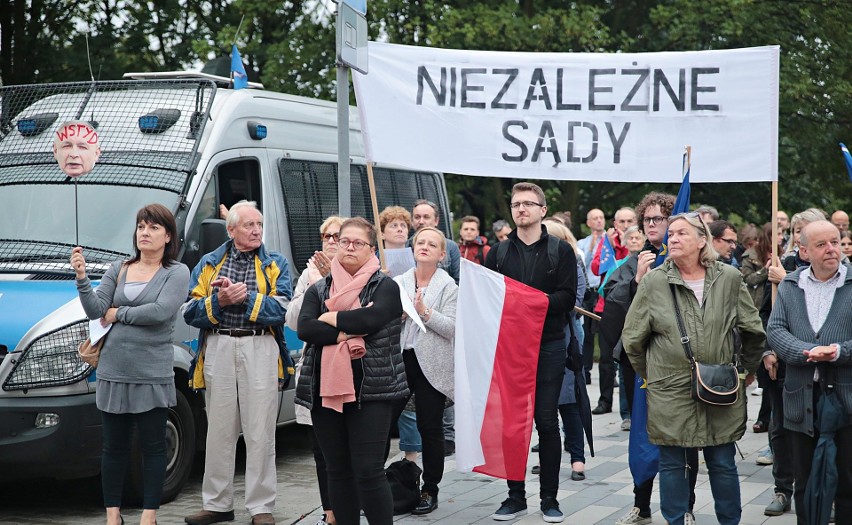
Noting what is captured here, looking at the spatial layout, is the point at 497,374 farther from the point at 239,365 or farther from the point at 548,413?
the point at 239,365

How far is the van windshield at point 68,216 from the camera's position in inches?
291

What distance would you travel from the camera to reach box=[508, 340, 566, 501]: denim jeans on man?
271 inches

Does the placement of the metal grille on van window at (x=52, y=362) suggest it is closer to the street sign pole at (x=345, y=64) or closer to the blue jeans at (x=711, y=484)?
the street sign pole at (x=345, y=64)

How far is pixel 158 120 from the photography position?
26.2 ft

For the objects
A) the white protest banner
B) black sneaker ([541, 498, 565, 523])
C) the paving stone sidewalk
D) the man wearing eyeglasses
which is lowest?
the paving stone sidewalk

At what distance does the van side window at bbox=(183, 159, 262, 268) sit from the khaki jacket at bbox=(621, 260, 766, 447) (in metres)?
3.08

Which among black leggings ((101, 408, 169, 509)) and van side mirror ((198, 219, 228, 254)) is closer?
black leggings ((101, 408, 169, 509))

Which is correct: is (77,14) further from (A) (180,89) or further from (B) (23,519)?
(B) (23,519)

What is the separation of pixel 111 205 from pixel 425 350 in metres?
2.48

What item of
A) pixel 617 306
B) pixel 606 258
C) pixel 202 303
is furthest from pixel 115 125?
pixel 606 258

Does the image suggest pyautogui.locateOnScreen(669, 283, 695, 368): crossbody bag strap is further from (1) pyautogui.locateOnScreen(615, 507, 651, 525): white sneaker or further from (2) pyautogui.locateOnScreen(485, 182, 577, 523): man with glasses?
(1) pyautogui.locateOnScreen(615, 507, 651, 525): white sneaker

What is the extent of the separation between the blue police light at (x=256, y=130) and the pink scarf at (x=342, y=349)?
2.93 m

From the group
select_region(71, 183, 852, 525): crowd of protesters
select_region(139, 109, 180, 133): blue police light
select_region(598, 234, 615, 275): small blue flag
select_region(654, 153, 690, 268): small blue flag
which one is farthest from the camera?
select_region(598, 234, 615, 275): small blue flag

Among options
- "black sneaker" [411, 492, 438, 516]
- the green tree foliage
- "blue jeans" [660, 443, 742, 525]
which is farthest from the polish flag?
the green tree foliage
